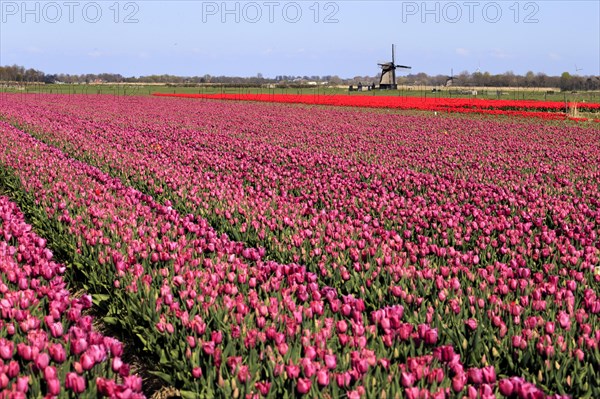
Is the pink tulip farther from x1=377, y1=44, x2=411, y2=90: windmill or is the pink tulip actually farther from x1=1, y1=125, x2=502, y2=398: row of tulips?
x1=377, y1=44, x2=411, y2=90: windmill

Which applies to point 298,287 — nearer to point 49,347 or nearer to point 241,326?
point 241,326

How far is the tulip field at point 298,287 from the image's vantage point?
368 centimetres

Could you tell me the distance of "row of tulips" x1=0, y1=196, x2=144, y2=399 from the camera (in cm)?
338

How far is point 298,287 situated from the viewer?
5148 mm

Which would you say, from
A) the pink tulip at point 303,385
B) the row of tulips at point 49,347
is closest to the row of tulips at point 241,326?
the pink tulip at point 303,385

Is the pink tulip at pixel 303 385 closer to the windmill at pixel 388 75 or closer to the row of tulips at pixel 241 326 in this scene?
the row of tulips at pixel 241 326

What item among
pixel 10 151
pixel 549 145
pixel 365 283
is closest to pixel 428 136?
pixel 549 145

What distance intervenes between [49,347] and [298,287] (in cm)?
208

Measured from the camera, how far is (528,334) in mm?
4246

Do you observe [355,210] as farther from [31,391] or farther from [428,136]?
[428,136]

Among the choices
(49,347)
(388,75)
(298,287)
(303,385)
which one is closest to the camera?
(303,385)

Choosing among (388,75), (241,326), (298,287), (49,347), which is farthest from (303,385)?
(388,75)

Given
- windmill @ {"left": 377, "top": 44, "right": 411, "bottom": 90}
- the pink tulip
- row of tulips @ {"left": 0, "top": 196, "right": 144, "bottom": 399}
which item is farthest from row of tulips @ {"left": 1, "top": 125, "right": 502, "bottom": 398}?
windmill @ {"left": 377, "top": 44, "right": 411, "bottom": 90}

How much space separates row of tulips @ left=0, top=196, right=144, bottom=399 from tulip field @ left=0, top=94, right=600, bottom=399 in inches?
0.6
